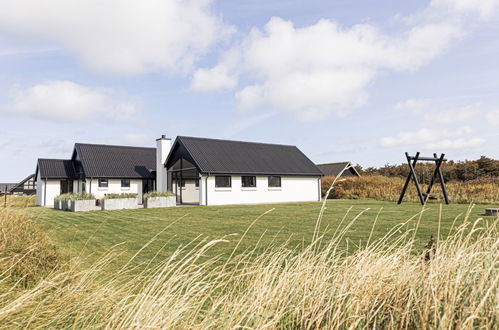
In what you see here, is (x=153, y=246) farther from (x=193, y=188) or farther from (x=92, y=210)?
(x=193, y=188)

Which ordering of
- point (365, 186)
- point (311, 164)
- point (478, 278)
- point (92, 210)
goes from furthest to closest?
point (311, 164)
point (365, 186)
point (92, 210)
point (478, 278)

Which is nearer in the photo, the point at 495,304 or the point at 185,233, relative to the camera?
the point at 495,304

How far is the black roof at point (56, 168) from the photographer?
30047 millimetres

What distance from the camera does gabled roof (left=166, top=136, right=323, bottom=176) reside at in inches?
1012

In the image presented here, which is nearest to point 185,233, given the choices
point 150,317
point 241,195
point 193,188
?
point 150,317

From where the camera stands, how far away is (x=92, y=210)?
21.5m

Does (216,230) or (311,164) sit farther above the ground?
(311,164)

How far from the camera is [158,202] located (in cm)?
2331

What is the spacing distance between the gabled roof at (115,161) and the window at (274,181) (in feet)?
34.6

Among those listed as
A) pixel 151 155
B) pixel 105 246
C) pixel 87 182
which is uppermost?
pixel 151 155

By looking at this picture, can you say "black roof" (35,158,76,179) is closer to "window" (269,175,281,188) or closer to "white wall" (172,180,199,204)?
"white wall" (172,180,199,204)

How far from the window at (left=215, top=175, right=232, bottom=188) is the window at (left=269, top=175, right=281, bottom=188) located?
400cm

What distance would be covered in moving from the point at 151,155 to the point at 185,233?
25551mm

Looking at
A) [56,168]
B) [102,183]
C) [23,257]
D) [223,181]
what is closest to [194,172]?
[223,181]
